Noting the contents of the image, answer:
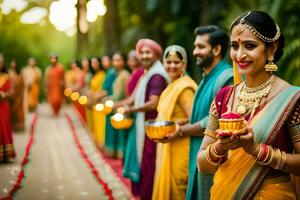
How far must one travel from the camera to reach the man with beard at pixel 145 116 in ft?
19.4

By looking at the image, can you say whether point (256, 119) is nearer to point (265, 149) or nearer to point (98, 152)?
point (265, 149)

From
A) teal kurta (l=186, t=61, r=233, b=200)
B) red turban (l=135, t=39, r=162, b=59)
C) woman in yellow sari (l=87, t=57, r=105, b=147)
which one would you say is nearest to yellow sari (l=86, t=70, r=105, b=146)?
woman in yellow sari (l=87, t=57, r=105, b=147)

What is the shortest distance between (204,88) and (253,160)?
5.52 ft

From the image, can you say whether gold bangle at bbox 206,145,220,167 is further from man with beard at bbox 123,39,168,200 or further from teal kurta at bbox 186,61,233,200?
man with beard at bbox 123,39,168,200

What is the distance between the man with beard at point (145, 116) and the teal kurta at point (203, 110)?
1.41 meters

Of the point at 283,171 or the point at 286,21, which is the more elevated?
the point at 286,21

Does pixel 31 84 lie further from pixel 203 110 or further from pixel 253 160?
pixel 253 160

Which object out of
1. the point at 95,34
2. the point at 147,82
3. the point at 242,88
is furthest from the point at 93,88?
the point at 95,34

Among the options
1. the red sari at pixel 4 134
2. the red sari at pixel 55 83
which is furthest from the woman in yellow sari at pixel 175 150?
the red sari at pixel 55 83

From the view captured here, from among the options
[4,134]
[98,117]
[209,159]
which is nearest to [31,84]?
[98,117]

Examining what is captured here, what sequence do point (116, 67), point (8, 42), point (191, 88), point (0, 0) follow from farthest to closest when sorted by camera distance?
point (8, 42), point (116, 67), point (0, 0), point (191, 88)

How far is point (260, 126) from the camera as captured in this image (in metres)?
2.70

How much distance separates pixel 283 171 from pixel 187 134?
1.81 metres

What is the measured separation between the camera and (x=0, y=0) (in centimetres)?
743
